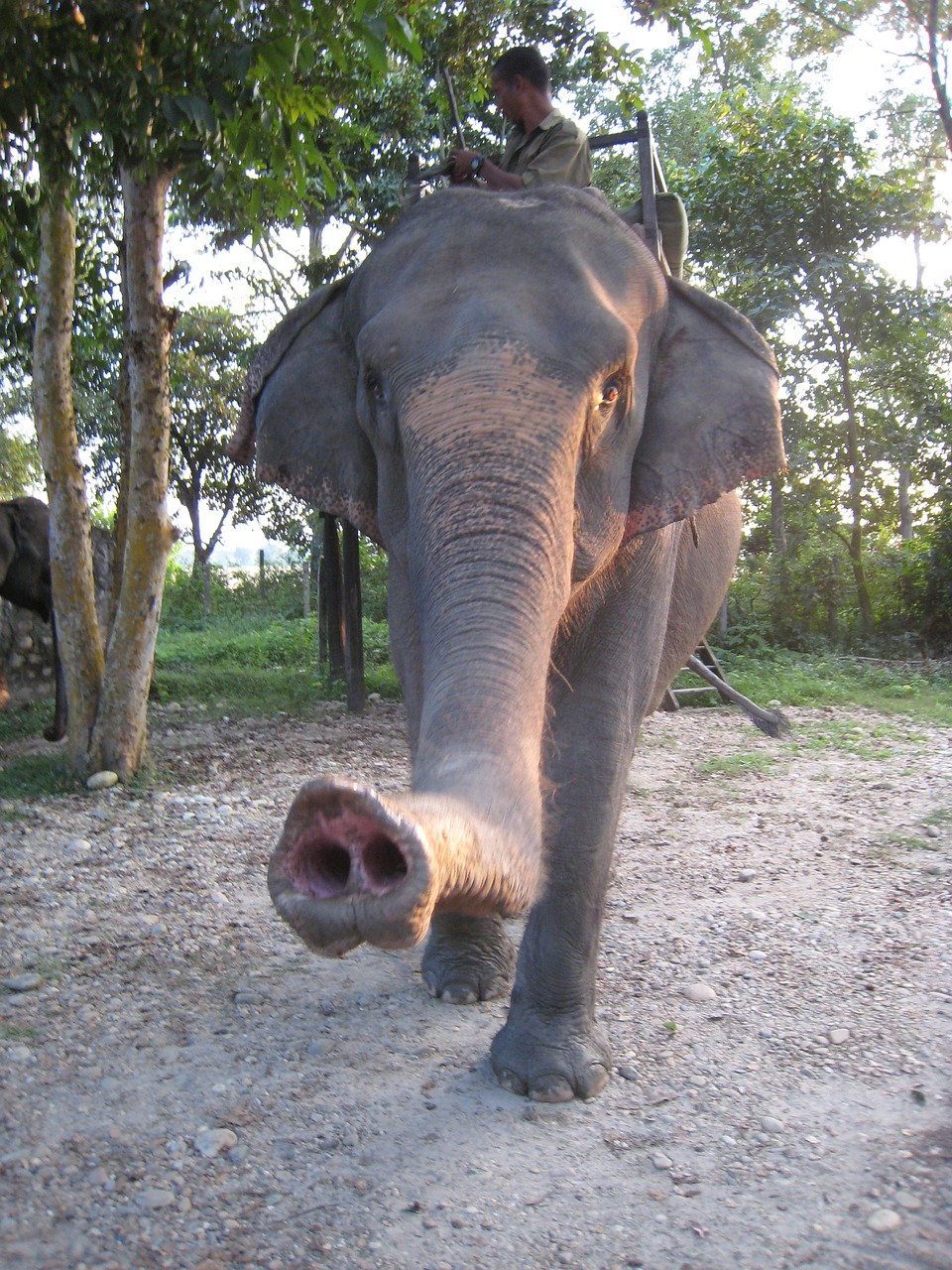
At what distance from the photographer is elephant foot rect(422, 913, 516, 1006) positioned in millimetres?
4039

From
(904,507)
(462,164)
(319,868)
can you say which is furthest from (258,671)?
(319,868)

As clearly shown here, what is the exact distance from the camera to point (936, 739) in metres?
8.84

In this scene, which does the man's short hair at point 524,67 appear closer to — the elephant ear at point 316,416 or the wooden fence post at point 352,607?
the elephant ear at point 316,416

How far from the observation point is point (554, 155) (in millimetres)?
3930

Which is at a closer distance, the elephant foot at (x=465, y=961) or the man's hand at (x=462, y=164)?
the man's hand at (x=462, y=164)

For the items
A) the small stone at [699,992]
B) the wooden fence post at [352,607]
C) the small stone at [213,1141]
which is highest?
the wooden fence post at [352,607]

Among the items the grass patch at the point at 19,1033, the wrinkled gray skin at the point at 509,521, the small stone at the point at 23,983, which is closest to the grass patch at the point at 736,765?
the wrinkled gray skin at the point at 509,521

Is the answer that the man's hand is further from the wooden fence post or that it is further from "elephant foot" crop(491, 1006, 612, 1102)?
the wooden fence post

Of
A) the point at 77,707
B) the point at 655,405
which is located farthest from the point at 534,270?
the point at 77,707

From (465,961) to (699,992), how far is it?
0.85 metres

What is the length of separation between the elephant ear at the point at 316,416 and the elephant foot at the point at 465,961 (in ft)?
4.95

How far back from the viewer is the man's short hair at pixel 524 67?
413 cm

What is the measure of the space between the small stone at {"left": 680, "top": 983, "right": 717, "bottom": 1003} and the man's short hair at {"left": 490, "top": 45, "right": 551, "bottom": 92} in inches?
132

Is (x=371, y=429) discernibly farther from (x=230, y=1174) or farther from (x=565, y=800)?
(x=230, y=1174)
